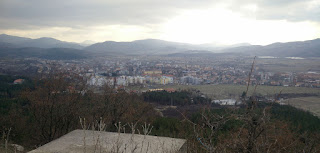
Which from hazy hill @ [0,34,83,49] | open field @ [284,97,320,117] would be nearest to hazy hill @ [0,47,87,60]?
hazy hill @ [0,34,83,49]

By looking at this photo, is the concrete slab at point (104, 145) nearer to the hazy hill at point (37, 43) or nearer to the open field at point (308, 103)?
the open field at point (308, 103)

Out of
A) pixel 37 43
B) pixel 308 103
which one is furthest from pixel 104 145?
pixel 37 43

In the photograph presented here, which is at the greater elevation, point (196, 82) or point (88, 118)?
point (88, 118)

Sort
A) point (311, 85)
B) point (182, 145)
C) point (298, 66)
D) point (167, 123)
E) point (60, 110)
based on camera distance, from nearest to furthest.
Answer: point (182, 145)
point (60, 110)
point (167, 123)
point (311, 85)
point (298, 66)

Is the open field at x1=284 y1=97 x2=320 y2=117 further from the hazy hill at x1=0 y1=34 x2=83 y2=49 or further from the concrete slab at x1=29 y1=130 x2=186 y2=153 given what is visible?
the hazy hill at x1=0 y1=34 x2=83 y2=49

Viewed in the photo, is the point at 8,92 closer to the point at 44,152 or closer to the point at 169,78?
the point at 44,152

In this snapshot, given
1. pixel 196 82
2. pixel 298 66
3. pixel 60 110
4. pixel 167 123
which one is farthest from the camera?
pixel 298 66

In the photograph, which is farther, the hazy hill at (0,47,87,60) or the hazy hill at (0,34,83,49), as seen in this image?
the hazy hill at (0,34,83,49)

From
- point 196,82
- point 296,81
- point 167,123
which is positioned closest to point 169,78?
point 196,82
